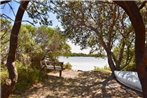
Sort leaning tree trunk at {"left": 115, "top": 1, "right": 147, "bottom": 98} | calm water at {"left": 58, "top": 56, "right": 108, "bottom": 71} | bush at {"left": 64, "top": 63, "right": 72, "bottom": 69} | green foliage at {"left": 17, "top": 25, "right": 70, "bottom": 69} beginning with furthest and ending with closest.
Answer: calm water at {"left": 58, "top": 56, "right": 108, "bottom": 71} < bush at {"left": 64, "top": 63, "right": 72, "bottom": 69} < green foliage at {"left": 17, "top": 25, "right": 70, "bottom": 69} < leaning tree trunk at {"left": 115, "top": 1, "right": 147, "bottom": 98}

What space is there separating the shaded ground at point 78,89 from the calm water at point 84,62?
5.02m

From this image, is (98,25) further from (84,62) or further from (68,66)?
(84,62)

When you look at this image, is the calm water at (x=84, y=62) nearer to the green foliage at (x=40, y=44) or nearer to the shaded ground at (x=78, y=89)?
the green foliage at (x=40, y=44)

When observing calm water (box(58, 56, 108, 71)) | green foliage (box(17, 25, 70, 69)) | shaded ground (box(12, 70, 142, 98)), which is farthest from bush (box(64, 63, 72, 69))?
shaded ground (box(12, 70, 142, 98))

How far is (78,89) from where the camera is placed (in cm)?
1102

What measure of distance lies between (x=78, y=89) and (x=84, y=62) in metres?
8.48

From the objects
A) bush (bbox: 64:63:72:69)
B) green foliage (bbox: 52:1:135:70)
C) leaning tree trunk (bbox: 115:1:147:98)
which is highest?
green foliage (bbox: 52:1:135:70)

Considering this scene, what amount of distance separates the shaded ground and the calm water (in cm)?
502

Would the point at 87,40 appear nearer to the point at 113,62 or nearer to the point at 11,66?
the point at 113,62

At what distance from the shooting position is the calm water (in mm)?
18172

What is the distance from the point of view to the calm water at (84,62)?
1817 cm

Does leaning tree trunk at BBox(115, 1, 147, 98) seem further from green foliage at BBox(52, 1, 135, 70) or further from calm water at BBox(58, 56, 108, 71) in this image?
calm water at BBox(58, 56, 108, 71)

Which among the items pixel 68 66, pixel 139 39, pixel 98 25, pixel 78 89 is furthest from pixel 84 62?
pixel 139 39

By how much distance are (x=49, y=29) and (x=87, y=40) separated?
2.16 metres
